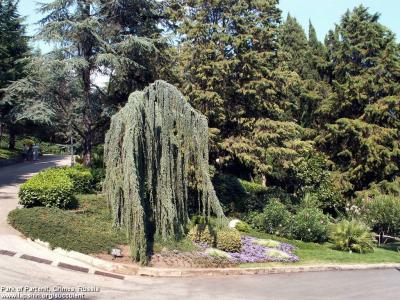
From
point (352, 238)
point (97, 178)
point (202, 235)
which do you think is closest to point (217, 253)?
point (202, 235)

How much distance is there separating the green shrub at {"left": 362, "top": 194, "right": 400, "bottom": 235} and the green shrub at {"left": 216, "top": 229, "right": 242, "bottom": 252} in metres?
11.4

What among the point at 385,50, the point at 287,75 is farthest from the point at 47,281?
the point at 385,50

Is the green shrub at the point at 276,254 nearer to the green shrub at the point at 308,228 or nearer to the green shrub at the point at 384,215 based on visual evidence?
the green shrub at the point at 308,228

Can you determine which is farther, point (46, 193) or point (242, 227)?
point (242, 227)

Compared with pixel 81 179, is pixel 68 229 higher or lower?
lower

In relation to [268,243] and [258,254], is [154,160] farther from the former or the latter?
[268,243]

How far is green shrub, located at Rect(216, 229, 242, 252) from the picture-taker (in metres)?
14.7

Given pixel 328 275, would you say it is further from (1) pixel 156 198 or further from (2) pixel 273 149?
(2) pixel 273 149

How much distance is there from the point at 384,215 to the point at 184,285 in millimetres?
15293

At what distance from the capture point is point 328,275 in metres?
14.3

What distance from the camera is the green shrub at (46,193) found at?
14.9 metres

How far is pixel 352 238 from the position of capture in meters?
18.8

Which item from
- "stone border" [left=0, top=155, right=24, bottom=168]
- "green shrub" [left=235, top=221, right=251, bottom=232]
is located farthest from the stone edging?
"stone border" [left=0, top=155, right=24, bottom=168]

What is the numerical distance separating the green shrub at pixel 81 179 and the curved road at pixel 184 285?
3.93 meters
